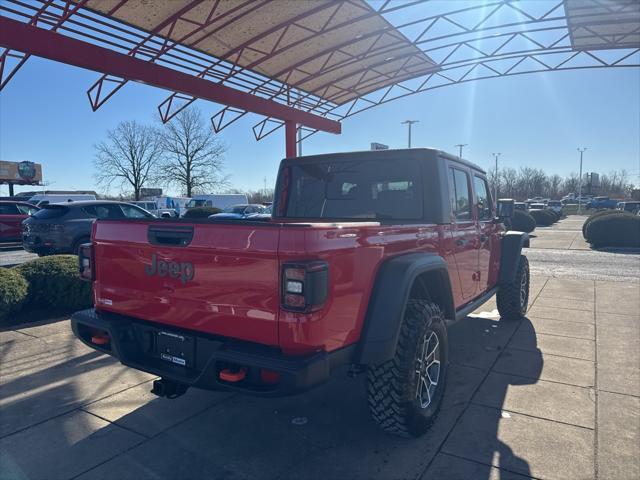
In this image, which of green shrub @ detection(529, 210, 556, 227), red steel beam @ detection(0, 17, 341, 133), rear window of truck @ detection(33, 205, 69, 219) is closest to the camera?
red steel beam @ detection(0, 17, 341, 133)

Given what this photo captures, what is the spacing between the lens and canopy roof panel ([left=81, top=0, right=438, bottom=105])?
922 cm

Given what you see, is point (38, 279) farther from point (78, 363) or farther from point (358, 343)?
point (358, 343)

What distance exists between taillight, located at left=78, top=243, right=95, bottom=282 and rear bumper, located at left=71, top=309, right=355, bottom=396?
30cm

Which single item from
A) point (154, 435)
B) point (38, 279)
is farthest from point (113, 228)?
point (38, 279)

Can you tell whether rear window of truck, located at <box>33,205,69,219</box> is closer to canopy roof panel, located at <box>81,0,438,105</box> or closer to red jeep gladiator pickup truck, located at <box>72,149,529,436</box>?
canopy roof panel, located at <box>81,0,438,105</box>

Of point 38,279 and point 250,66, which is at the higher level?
point 250,66

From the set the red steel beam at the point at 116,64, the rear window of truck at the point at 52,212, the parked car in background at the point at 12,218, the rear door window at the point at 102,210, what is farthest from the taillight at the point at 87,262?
the parked car in background at the point at 12,218

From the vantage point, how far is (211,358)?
7.82 ft

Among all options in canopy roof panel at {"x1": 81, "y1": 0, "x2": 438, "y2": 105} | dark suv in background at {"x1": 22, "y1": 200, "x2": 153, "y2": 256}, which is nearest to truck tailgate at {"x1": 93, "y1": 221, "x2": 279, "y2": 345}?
canopy roof panel at {"x1": 81, "y1": 0, "x2": 438, "y2": 105}

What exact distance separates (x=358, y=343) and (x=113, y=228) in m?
1.81

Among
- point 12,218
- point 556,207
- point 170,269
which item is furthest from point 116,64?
point 556,207

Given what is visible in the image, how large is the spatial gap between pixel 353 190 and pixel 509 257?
106 inches

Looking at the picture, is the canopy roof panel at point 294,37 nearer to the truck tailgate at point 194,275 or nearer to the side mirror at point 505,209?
the side mirror at point 505,209

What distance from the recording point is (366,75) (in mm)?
15500
